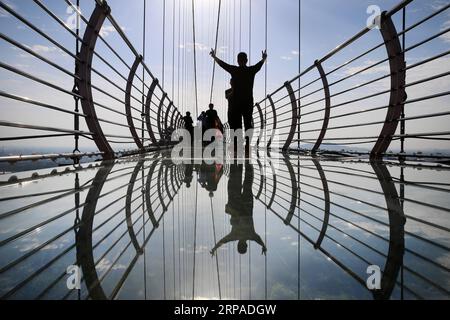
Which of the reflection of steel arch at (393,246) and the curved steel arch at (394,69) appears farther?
the curved steel arch at (394,69)

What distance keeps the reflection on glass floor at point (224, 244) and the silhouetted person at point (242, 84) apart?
3445 mm

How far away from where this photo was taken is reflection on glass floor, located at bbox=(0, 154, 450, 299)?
0.58 m

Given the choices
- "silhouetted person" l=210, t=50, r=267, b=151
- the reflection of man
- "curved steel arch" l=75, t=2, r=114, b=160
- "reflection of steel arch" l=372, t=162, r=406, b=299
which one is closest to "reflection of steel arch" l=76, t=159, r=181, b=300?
the reflection of man

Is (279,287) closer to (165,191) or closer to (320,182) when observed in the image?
(165,191)

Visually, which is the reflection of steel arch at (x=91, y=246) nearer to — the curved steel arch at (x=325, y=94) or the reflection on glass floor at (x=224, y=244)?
the reflection on glass floor at (x=224, y=244)

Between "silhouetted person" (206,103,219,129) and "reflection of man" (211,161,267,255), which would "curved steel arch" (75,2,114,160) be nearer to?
"reflection of man" (211,161,267,255)

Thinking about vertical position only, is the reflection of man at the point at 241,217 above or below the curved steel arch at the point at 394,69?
below

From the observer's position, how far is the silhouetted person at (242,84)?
15.5ft

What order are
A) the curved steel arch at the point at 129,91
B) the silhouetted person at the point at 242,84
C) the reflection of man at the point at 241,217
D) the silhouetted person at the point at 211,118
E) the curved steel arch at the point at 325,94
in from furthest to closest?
the silhouetted person at the point at 211,118 < the silhouetted person at the point at 242,84 < the curved steel arch at the point at 325,94 < the curved steel arch at the point at 129,91 < the reflection of man at the point at 241,217

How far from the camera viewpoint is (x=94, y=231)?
947 mm

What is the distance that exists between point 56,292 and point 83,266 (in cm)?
13

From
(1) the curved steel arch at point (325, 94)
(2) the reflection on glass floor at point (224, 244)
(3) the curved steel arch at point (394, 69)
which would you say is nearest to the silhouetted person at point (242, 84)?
(1) the curved steel arch at point (325, 94)

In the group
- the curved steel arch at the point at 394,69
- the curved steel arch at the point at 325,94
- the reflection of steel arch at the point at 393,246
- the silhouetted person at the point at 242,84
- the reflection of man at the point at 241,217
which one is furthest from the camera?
the silhouetted person at the point at 242,84
